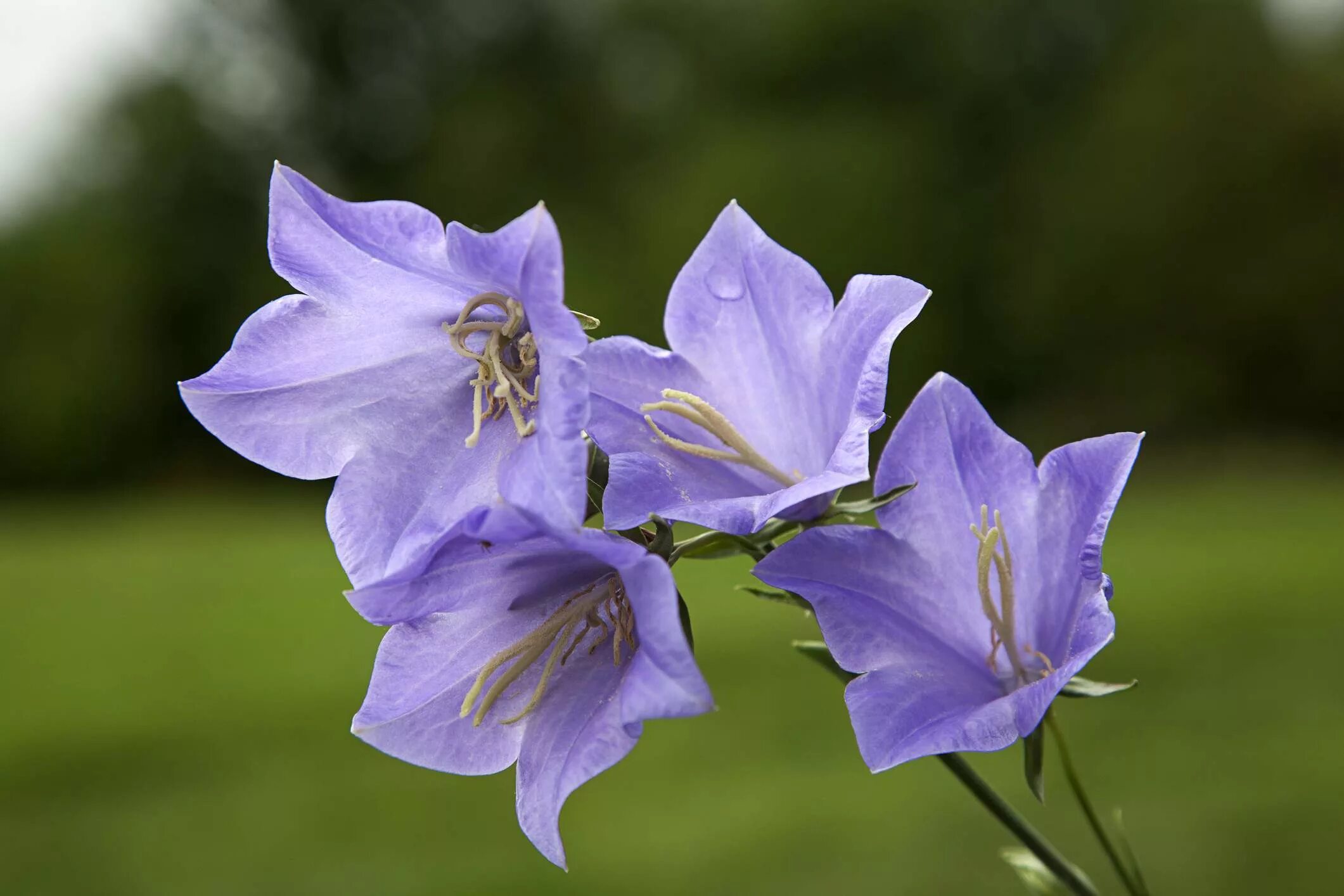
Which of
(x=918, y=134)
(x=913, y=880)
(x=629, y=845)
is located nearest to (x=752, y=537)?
(x=913, y=880)

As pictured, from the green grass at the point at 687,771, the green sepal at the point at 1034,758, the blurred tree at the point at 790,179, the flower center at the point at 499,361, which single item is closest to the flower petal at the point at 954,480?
the green sepal at the point at 1034,758

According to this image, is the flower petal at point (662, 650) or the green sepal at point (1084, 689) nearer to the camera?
the flower petal at point (662, 650)

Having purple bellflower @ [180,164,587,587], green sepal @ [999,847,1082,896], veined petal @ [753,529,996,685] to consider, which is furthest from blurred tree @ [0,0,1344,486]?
purple bellflower @ [180,164,587,587]

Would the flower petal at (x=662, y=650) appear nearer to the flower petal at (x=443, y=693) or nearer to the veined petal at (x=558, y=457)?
the veined petal at (x=558, y=457)

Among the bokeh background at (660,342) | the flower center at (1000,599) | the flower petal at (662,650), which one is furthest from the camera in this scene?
the bokeh background at (660,342)

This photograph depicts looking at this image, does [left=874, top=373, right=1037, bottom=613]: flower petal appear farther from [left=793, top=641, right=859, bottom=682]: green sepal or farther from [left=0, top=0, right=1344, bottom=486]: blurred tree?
[left=0, top=0, right=1344, bottom=486]: blurred tree

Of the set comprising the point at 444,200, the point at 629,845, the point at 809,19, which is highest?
the point at 809,19

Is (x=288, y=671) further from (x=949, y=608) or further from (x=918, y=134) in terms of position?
(x=918, y=134)
